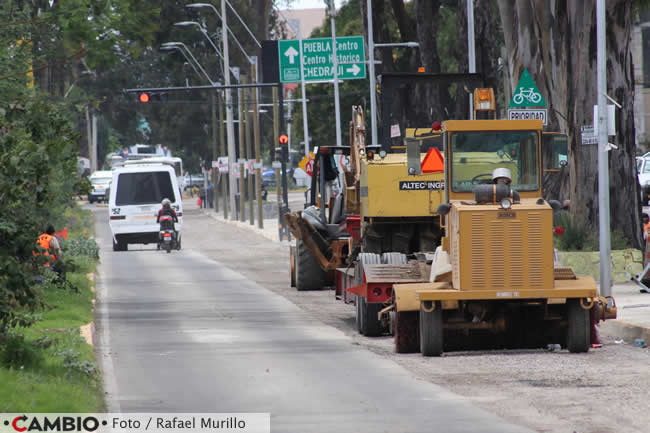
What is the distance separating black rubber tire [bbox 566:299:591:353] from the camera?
13.4 meters

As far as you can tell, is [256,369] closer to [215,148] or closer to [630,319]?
[630,319]

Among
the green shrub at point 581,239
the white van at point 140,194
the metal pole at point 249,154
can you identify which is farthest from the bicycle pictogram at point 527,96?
the metal pole at point 249,154

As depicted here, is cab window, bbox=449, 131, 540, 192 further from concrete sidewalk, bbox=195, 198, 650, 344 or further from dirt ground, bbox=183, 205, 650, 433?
concrete sidewalk, bbox=195, 198, 650, 344

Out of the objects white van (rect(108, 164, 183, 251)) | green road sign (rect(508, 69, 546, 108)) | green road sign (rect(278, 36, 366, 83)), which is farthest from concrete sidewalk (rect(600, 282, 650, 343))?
green road sign (rect(278, 36, 366, 83))

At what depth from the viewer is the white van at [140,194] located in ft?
129

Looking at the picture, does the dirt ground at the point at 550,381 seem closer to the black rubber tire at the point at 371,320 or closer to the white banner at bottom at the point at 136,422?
the black rubber tire at the point at 371,320

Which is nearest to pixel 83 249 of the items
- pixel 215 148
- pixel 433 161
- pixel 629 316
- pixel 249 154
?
pixel 433 161

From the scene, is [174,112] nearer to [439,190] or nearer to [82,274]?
[82,274]

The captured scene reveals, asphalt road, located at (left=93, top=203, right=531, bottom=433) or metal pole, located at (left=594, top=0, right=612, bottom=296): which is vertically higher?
metal pole, located at (left=594, top=0, right=612, bottom=296)

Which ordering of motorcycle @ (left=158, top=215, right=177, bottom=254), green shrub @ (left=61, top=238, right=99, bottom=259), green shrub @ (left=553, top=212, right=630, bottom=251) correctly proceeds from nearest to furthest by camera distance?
green shrub @ (left=553, top=212, right=630, bottom=251), green shrub @ (left=61, top=238, right=99, bottom=259), motorcycle @ (left=158, top=215, right=177, bottom=254)

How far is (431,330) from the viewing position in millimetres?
13320

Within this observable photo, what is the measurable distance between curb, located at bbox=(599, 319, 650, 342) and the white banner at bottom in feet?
21.6

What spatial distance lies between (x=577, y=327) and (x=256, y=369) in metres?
3.63

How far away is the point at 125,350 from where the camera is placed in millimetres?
14602
